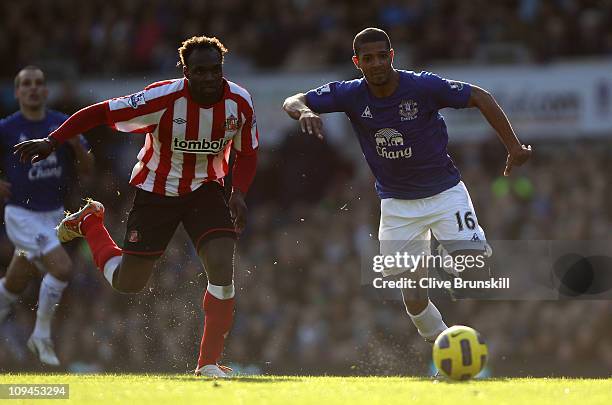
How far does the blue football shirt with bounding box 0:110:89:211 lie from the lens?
1197cm

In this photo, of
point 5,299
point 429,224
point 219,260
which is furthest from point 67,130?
point 5,299

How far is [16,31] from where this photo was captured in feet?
70.7

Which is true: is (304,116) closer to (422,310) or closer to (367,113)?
(367,113)

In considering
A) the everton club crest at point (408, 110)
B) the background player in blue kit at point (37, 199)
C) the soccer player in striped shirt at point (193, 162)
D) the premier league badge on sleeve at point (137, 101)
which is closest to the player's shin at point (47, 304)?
the background player in blue kit at point (37, 199)

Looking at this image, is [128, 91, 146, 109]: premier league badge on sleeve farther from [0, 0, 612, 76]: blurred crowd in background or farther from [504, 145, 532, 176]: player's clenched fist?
[0, 0, 612, 76]: blurred crowd in background

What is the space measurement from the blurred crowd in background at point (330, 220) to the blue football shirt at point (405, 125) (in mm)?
3243

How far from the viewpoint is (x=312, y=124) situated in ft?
27.7

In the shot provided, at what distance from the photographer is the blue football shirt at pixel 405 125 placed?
30.8ft

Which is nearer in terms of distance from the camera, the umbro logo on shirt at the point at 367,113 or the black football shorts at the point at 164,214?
the black football shorts at the point at 164,214

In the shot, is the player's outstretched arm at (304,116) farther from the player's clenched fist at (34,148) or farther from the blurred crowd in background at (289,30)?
the blurred crowd in background at (289,30)

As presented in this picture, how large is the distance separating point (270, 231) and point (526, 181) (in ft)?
11.7

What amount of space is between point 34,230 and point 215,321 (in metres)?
3.72

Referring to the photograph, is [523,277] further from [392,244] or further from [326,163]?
[392,244]

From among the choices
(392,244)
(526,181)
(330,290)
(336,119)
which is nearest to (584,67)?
(526,181)
